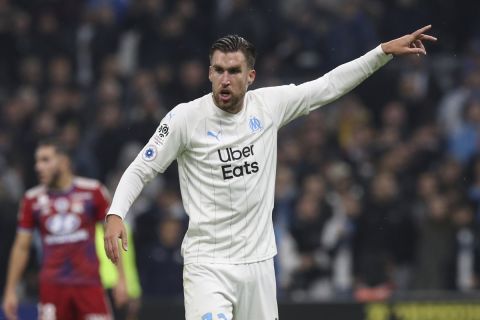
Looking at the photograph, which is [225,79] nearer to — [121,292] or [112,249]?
[112,249]

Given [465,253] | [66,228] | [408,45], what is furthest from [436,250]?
[408,45]

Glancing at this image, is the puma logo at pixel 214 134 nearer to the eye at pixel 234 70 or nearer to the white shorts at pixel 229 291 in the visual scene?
the eye at pixel 234 70

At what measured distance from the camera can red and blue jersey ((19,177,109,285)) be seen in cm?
959

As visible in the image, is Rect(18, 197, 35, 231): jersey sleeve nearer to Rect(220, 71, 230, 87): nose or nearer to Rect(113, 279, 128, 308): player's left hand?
Rect(113, 279, 128, 308): player's left hand

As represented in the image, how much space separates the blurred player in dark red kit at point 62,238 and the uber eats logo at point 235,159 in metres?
3.02

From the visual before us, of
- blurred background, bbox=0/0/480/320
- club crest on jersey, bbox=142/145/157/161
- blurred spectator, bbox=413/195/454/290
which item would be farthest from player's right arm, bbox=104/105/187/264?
blurred spectator, bbox=413/195/454/290

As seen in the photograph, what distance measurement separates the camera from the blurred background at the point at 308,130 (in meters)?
12.7

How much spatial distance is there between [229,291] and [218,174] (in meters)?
0.64

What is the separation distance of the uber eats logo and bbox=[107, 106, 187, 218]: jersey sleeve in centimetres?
23

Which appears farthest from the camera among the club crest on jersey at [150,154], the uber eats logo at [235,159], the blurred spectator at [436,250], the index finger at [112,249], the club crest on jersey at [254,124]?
the blurred spectator at [436,250]

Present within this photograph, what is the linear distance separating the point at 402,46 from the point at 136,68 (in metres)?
9.02

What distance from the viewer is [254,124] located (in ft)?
22.8

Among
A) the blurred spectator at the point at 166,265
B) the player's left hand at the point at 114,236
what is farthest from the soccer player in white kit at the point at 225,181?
the blurred spectator at the point at 166,265

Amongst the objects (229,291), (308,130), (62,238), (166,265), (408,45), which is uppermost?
(308,130)
